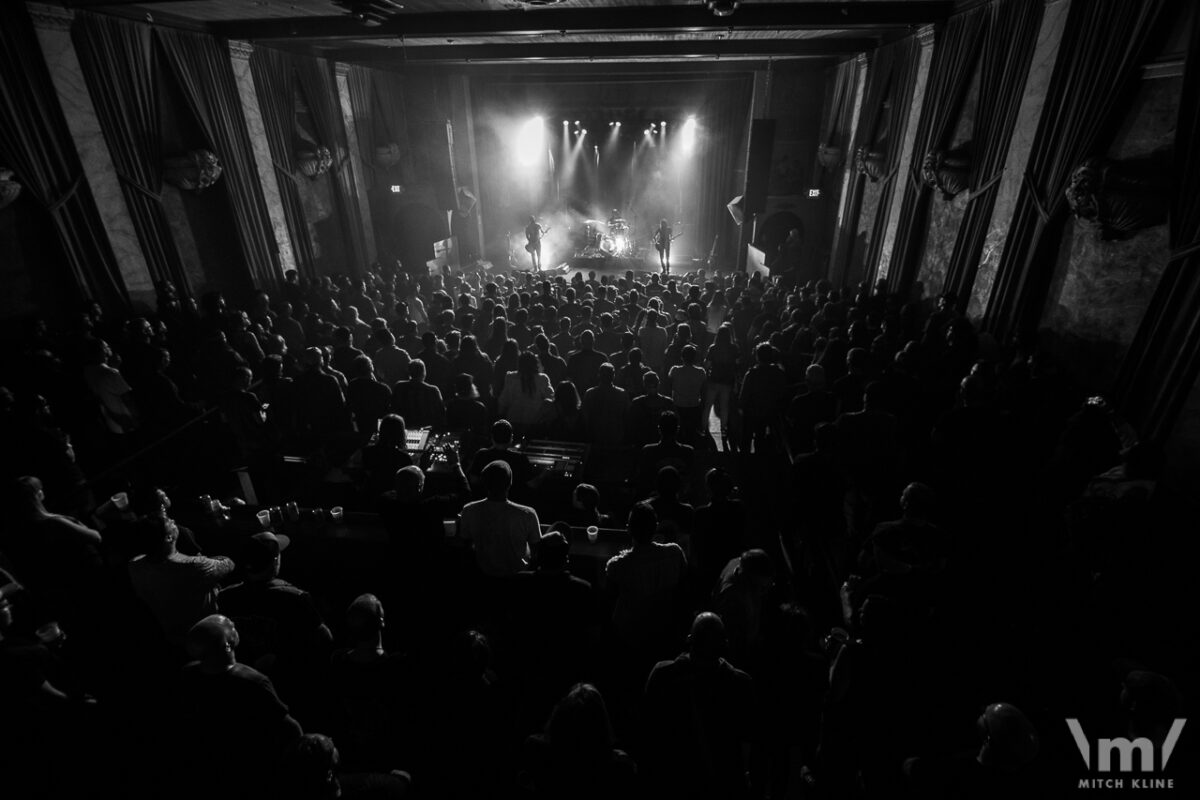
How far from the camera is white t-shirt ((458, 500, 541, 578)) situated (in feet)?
11.2

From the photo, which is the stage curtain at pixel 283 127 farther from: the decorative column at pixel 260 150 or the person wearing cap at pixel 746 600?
the person wearing cap at pixel 746 600

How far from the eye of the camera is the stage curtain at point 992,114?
268 inches

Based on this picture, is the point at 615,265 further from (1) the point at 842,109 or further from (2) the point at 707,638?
(2) the point at 707,638

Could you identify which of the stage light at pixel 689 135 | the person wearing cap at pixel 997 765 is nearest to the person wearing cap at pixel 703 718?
the person wearing cap at pixel 997 765

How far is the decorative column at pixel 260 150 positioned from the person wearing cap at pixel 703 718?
1195 cm

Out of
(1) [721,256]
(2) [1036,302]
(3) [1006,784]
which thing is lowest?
(1) [721,256]

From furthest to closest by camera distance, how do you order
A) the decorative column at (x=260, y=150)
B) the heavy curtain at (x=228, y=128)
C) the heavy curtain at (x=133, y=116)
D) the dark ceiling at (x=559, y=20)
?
the decorative column at (x=260, y=150) → the heavy curtain at (x=228, y=128) → the dark ceiling at (x=559, y=20) → the heavy curtain at (x=133, y=116)

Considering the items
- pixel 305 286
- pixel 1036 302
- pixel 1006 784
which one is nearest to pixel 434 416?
pixel 1006 784

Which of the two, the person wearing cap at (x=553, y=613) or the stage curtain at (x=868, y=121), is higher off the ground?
the stage curtain at (x=868, y=121)

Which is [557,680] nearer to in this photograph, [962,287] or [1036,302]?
[1036,302]

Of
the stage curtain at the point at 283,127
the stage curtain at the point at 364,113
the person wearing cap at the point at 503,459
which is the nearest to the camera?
the person wearing cap at the point at 503,459

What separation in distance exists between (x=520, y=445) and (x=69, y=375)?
4649mm

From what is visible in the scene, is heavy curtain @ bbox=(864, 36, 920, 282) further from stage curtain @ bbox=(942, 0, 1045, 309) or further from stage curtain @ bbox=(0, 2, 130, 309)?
stage curtain @ bbox=(0, 2, 130, 309)

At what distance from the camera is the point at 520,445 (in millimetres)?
5199
